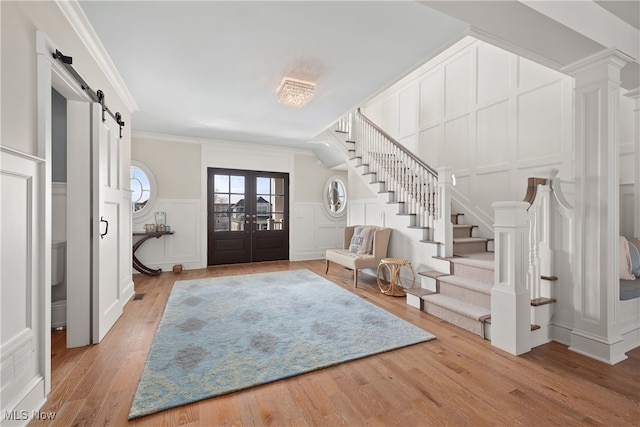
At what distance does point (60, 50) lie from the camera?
195 centimetres

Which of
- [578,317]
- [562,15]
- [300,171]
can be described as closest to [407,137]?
[300,171]

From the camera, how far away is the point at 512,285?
2.19m

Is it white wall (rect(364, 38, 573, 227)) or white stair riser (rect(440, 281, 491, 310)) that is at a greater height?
white wall (rect(364, 38, 573, 227))

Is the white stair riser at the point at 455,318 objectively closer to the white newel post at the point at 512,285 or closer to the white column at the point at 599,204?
the white newel post at the point at 512,285

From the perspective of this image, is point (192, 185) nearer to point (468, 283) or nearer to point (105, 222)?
point (105, 222)

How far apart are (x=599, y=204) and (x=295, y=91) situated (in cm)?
305

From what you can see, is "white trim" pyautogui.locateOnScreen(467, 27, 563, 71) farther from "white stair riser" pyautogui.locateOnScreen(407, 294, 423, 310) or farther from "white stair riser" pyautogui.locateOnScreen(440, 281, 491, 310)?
"white stair riser" pyautogui.locateOnScreen(407, 294, 423, 310)

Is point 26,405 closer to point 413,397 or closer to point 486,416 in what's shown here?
point 413,397

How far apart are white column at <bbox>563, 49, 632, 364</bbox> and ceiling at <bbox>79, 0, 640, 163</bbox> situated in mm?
246

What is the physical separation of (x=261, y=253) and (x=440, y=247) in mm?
4017

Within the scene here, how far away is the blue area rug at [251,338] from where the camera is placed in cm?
179

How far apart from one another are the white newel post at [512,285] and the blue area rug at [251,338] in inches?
23.2

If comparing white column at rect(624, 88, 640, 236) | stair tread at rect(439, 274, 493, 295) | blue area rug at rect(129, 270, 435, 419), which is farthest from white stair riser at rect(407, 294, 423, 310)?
white column at rect(624, 88, 640, 236)

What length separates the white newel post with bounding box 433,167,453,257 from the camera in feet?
11.5
